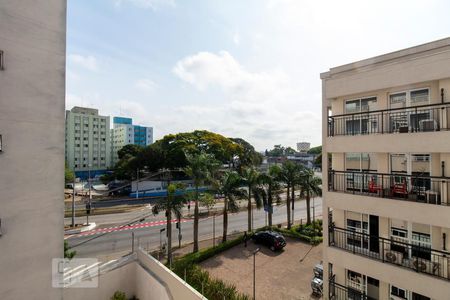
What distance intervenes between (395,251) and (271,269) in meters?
10.7

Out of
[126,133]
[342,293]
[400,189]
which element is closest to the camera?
[400,189]

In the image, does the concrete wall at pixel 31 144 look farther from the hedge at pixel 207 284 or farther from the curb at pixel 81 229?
the curb at pixel 81 229

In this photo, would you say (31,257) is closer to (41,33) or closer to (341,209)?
(41,33)

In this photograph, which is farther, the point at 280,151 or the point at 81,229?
the point at 280,151

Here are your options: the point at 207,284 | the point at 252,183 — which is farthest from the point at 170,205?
the point at 252,183

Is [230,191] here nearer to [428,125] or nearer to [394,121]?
[394,121]

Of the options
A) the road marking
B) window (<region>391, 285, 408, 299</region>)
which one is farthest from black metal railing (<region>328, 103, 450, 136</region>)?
the road marking

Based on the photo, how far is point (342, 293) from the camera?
31.2 ft

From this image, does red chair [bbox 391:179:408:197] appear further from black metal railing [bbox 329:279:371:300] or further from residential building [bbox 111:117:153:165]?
residential building [bbox 111:117:153:165]

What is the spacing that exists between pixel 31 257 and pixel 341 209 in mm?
11017

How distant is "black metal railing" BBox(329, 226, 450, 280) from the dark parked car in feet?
38.2

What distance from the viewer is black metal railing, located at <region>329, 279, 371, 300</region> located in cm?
906

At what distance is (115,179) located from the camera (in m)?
55.2

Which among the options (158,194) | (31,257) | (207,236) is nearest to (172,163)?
(158,194)
